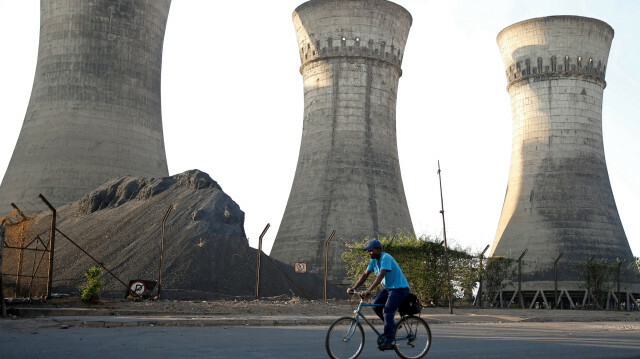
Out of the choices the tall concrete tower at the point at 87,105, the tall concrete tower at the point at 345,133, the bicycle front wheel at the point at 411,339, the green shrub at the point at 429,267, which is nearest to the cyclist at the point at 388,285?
the bicycle front wheel at the point at 411,339

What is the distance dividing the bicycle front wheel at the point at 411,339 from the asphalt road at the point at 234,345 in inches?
6.7

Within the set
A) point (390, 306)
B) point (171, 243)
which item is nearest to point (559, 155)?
point (171, 243)

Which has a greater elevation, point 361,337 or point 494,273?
point 494,273

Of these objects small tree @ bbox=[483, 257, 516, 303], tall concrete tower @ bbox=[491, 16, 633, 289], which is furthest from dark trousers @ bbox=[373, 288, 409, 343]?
tall concrete tower @ bbox=[491, 16, 633, 289]

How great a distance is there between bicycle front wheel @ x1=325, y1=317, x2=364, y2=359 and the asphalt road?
28 cm

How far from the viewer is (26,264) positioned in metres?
26.0

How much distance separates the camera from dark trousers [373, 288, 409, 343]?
684 centimetres

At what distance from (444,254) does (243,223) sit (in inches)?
375

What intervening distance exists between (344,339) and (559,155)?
107 feet

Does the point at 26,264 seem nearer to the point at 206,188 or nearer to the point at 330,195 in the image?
the point at 206,188

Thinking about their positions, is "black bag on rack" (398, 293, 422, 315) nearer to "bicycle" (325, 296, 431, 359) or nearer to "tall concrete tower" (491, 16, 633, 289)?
"bicycle" (325, 296, 431, 359)

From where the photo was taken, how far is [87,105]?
3147 cm

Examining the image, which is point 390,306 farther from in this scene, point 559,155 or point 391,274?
point 559,155

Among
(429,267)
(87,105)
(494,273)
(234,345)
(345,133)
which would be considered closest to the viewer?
(234,345)
